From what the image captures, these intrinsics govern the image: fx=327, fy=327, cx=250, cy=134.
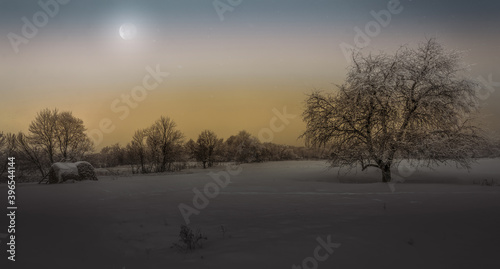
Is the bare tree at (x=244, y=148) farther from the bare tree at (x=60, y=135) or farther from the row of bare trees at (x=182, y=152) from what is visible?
the bare tree at (x=60, y=135)

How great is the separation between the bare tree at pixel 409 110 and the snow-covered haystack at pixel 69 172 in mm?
13953

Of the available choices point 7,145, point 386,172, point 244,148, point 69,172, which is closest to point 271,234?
point 386,172

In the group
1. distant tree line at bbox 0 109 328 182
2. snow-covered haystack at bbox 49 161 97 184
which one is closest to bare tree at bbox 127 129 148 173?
distant tree line at bbox 0 109 328 182

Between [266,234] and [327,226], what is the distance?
131 cm

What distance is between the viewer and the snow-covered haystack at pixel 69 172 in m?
17.7

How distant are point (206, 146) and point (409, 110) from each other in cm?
3358

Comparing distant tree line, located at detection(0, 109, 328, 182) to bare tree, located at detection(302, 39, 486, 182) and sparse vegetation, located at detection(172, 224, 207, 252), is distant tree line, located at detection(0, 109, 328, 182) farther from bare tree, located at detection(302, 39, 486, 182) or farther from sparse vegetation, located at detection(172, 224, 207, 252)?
sparse vegetation, located at detection(172, 224, 207, 252)

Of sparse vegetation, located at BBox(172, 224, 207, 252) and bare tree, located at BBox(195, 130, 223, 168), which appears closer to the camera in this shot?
sparse vegetation, located at BBox(172, 224, 207, 252)

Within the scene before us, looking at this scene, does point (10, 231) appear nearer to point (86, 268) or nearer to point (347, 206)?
point (86, 268)

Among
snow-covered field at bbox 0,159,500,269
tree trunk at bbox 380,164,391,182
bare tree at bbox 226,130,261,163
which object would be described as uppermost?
bare tree at bbox 226,130,261,163

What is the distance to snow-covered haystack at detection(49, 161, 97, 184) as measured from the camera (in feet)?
58.0

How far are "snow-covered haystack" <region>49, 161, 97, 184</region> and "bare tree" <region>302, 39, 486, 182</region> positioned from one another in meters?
14.0

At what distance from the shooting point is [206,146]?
46.4 meters

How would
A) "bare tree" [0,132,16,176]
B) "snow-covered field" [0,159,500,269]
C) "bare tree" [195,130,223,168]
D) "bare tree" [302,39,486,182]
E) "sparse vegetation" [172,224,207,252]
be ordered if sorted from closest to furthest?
"snow-covered field" [0,159,500,269]
"sparse vegetation" [172,224,207,252]
"bare tree" [302,39,486,182]
"bare tree" [0,132,16,176]
"bare tree" [195,130,223,168]
